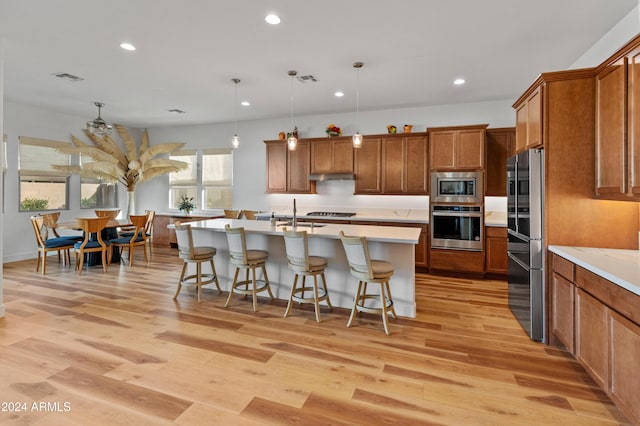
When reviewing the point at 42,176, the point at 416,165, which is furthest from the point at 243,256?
the point at 42,176

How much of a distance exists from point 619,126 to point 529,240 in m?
1.10

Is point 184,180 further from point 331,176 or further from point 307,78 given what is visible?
point 307,78

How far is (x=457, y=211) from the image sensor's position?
531 cm

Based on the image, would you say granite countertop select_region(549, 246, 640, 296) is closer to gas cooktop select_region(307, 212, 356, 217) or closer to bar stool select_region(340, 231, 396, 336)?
bar stool select_region(340, 231, 396, 336)

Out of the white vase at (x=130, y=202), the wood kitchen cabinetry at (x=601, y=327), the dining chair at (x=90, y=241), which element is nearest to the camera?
the wood kitchen cabinetry at (x=601, y=327)

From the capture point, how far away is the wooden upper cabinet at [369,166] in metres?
6.09

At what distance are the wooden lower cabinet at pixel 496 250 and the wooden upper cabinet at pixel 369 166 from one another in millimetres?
1961

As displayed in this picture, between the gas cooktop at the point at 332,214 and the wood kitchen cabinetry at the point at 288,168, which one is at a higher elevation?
the wood kitchen cabinetry at the point at 288,168

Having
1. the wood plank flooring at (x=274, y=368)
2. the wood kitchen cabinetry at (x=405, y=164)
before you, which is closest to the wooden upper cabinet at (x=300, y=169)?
the wood kitchen cabinetry at (x=405, y=164)

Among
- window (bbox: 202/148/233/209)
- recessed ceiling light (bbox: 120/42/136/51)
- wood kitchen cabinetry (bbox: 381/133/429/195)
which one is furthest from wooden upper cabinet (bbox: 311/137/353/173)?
recessed ceiling light (bbox: 120/42/136/51)

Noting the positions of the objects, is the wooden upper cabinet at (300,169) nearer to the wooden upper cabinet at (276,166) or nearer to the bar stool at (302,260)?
the wooden upper cabinet at (276,166)

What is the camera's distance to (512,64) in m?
4.16

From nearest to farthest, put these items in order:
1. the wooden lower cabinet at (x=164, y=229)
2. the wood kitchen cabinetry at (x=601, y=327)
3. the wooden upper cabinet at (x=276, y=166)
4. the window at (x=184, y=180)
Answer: the wood kitchen cabinetry at (x=601, y=327)
the wooden upper cabinet at (x=276, y=166)
the wooden lower cabinet at (x=164, y=229)
the window at (x=184, y=180)

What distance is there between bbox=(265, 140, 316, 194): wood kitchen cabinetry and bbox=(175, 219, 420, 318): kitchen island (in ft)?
7.44
